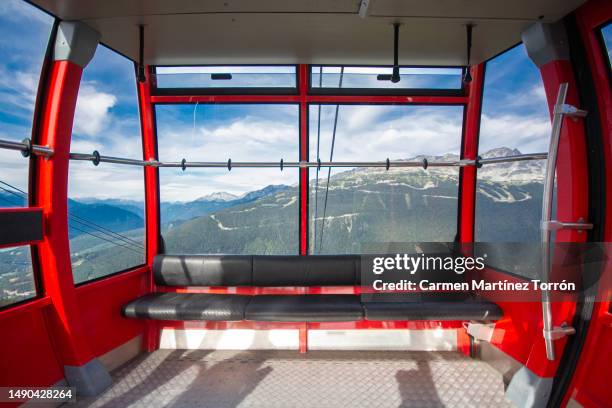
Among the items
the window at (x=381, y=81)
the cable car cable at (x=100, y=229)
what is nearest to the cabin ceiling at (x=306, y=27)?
the window at (x=381, y=81)

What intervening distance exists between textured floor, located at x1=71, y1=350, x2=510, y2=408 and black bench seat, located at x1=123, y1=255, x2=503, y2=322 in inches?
16.9

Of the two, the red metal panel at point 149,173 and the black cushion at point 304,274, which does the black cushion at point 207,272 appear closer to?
the black cushion at point 304,274

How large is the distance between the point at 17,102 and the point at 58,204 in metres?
0.67

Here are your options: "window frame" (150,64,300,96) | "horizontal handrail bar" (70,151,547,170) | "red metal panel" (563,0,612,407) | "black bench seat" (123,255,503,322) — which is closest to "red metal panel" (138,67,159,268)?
"window frame" (150,64,300,96)

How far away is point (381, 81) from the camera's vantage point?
8.98 ft

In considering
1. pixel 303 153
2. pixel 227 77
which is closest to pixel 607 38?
pixel 303 153

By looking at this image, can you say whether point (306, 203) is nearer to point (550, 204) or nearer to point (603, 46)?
point (550, 204)

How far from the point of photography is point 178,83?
2801 millimetres

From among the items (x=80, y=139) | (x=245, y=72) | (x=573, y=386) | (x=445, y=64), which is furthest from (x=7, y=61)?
(x=573, y=386)

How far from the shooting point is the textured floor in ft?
6.62

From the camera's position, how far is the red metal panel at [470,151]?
2.64 meters

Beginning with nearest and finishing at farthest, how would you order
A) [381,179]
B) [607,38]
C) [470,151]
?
[607,38] < [470,151] < [381,179]

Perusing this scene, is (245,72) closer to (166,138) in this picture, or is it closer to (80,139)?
(166,138)

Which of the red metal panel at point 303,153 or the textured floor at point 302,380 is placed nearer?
the textured floor at point 302,380
